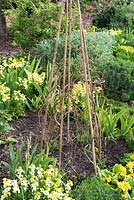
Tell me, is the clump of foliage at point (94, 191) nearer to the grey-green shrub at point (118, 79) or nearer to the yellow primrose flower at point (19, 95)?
the yellow primrose flower at point (19, 95)

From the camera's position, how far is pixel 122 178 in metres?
3.90

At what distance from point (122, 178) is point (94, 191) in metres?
0.45

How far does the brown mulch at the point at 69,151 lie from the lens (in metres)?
4.09

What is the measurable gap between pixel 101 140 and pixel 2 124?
103 centimetres

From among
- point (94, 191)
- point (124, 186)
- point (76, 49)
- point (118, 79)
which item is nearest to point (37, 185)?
point (94, 191)

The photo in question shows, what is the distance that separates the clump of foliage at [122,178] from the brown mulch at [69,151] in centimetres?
19

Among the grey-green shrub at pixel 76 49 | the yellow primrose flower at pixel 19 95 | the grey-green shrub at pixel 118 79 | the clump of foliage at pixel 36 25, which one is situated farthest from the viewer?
the clump of foliage at pixel 36 25

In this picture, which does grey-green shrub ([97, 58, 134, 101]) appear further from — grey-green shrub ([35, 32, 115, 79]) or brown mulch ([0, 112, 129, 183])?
brown mulch ([0, 112, 129, 183])

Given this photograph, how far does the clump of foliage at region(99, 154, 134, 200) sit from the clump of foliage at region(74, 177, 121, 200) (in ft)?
0.27

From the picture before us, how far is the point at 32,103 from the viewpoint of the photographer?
200 inches

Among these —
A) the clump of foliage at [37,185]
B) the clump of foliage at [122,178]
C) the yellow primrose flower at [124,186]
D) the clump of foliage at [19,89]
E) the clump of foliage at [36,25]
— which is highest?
the clump of foliage at [36,25]

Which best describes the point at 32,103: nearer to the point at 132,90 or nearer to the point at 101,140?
the point at 101,140

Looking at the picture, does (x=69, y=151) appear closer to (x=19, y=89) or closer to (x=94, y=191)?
(x=94, y=191)

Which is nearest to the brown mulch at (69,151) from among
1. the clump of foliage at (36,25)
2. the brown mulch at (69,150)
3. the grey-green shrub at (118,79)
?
the brown mulch at (69,150)
